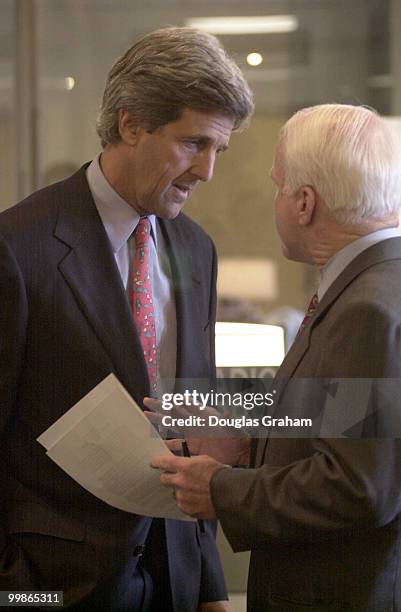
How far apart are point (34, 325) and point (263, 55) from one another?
2.19 meters

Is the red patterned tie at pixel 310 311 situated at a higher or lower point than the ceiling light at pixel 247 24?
lower

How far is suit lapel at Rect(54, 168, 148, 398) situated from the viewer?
1683 millimetres

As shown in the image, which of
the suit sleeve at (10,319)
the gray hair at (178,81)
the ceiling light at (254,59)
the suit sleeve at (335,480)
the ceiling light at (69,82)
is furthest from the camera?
the ceiling light at (69,82)

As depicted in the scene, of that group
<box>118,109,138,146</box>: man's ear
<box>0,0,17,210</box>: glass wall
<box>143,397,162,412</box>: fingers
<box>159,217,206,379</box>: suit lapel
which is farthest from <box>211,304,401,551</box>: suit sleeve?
<box>0,0,17,210</box>: glass wall

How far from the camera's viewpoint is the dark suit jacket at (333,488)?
1354 millimetres

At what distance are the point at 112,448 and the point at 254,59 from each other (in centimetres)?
240

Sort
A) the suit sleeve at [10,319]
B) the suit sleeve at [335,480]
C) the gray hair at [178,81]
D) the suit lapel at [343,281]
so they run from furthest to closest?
the gray hair at [178,81]
the suit sleeve at [10,319]
the suit lapel at [343,281]
the suit sleeve at [335,480]

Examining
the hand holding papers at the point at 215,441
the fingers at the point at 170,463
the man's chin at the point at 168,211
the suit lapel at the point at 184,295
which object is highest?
the man's chin at the point at 168,211

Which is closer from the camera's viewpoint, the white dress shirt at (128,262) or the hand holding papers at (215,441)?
the hand holding papers at (215,441)

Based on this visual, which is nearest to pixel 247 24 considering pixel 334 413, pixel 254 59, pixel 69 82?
pixel 254 59

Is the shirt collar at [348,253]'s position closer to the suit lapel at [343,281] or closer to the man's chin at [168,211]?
the suit lapel at [343,281]

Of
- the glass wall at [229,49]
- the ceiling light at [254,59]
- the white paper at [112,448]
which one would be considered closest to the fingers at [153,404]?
the white paper at [112,448]

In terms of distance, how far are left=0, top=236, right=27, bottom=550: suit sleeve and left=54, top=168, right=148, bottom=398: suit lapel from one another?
0.09 meters

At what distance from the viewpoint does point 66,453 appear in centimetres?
152
